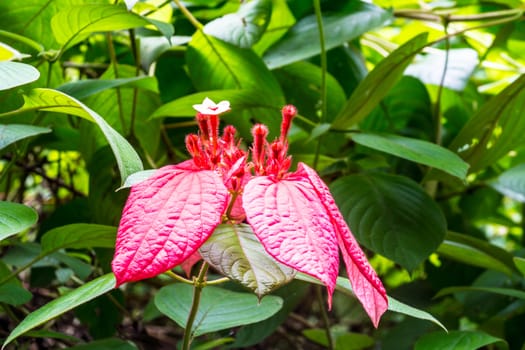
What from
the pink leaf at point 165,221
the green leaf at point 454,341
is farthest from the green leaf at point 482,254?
the pink leaf at point 165,221

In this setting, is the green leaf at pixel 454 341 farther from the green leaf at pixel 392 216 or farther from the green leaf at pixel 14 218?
the green leaf at pixel 14 218

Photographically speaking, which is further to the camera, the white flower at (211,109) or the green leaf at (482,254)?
the green leaf at (482,254)

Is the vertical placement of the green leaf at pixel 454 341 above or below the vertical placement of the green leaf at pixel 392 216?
below

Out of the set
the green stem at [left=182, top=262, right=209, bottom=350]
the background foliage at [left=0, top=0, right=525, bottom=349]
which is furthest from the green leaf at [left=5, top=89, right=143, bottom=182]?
the green stem at [left=182, top=262, right=209, bottom=350]

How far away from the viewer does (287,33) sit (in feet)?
3.60

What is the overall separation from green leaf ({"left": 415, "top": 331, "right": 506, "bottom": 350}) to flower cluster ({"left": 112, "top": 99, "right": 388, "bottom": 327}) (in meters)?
0.31

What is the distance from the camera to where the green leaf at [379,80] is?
2.85 feet

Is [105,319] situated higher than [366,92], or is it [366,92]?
[366,92]

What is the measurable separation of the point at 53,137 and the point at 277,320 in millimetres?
439

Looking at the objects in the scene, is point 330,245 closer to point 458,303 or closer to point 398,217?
point 398,217

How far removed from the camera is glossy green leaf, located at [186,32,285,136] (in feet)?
3.18

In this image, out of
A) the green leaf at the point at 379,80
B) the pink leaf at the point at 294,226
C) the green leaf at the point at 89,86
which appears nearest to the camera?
the pink leaf at the point at 294,226

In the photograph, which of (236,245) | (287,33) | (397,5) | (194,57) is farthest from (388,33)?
(236,245)

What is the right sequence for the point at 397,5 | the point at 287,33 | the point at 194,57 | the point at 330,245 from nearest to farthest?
the point at 330,245
the point at 194,57
the point at 287,33
the point at 397,5
